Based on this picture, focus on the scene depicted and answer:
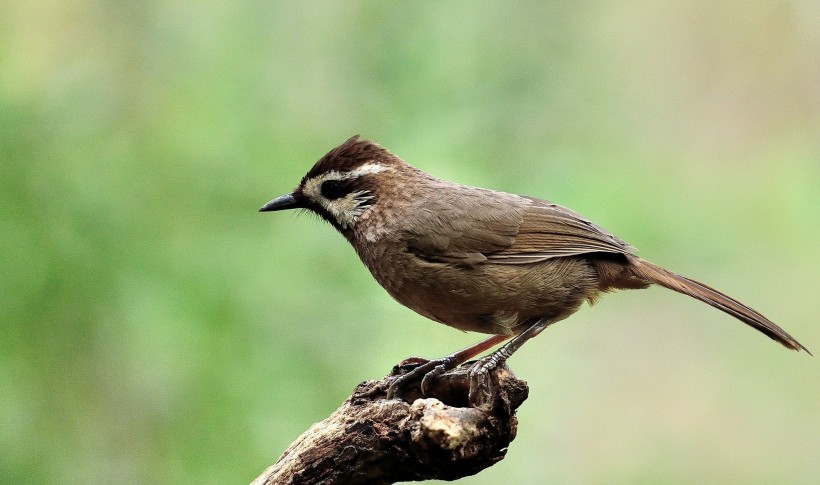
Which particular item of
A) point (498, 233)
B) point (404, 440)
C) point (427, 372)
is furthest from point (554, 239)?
point (404, 440)

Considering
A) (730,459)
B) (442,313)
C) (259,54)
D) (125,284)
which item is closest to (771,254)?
(730,459)

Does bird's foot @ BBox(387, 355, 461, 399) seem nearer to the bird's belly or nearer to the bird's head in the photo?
the bird's belly

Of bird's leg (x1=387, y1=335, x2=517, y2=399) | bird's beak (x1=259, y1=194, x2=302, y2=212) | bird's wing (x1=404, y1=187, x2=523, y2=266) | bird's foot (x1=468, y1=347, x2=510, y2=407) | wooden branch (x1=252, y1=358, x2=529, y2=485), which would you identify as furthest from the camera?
bird's beak (x1=259, y1=194, x2=302, y2=212)

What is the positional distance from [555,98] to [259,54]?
2179 millimetres

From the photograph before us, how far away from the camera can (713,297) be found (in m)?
5.41

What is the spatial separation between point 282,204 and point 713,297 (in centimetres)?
240

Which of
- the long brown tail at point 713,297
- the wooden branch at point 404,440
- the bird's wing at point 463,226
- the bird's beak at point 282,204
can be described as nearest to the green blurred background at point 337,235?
the bird's beak at point 282,204

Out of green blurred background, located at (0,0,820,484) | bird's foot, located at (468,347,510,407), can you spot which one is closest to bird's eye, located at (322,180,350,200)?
green blurred background, located at (0,0,820,484)

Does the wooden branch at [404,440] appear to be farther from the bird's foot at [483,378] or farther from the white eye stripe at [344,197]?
the white eye stripe at [344,197]

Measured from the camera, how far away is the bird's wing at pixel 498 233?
17.4ft

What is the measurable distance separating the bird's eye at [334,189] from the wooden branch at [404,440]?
4.44ft

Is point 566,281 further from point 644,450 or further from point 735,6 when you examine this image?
point 735,6

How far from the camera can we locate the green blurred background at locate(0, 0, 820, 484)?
555cm

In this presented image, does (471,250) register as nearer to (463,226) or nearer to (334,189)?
(463,226)
